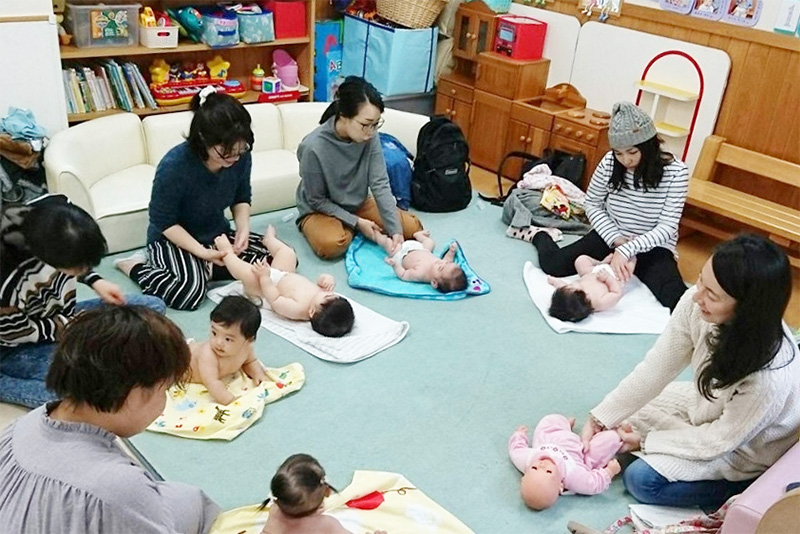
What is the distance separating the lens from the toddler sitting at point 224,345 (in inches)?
86.7

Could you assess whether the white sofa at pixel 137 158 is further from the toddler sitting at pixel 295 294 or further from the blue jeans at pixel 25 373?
the blue jeans at pixel 25 373

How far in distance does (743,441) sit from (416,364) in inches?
44.9

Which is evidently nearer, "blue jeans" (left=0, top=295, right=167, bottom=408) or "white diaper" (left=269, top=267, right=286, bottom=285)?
"blue jeans" (left=0, top=295, right=167, bottom=408)

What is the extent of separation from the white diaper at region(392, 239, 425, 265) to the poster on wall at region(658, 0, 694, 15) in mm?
2119

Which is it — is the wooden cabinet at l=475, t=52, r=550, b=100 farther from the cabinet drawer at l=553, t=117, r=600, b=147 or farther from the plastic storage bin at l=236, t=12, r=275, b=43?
the plastic storage bin at l=236, t=12, r=275, b=43

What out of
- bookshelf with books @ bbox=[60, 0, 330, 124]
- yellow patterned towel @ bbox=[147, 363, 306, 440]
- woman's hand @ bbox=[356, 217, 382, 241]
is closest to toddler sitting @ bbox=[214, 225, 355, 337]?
yellow patterned towel @ bbox=[147, 363, 306, 440]

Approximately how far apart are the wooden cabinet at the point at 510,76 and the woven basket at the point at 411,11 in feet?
1.45

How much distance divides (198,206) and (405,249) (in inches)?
37.8

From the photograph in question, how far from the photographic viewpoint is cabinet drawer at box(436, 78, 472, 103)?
4836 millimetres

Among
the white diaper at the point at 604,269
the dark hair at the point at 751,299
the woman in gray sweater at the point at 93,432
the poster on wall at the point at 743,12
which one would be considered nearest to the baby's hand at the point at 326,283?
the white diaper at the point at 604,269

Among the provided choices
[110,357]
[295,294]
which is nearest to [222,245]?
[295,294]

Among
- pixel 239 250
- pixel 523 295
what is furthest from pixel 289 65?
pixel 523 295

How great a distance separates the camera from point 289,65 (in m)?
4.47

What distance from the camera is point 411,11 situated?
4.60m
